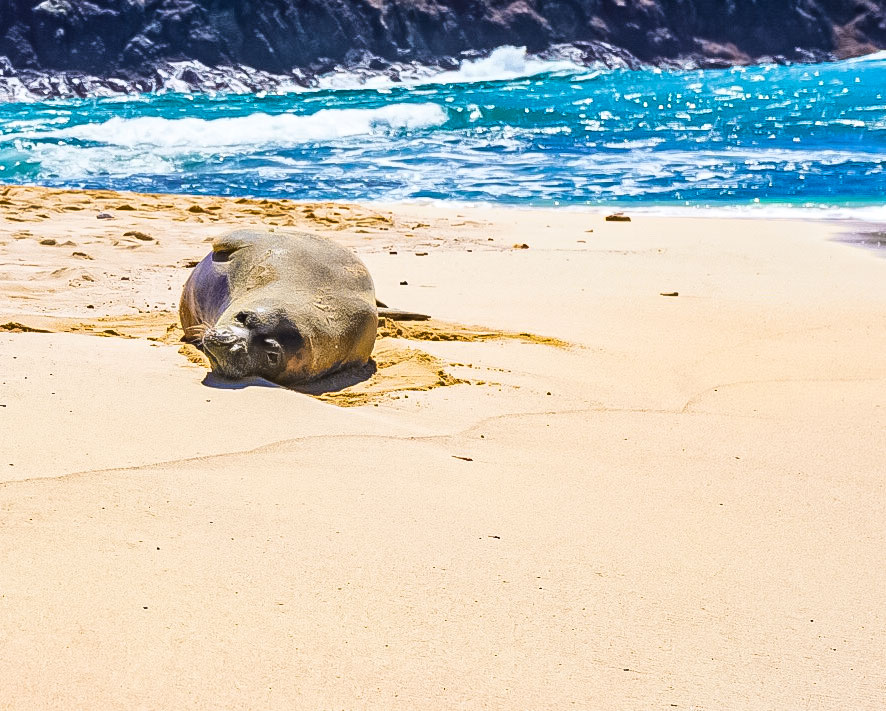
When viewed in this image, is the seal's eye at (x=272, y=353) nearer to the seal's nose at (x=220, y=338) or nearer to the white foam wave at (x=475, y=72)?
the seal's nose at (x=220, y=338)

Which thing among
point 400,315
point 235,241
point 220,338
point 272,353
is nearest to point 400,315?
point 400,315

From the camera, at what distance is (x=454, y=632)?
2.10 meters

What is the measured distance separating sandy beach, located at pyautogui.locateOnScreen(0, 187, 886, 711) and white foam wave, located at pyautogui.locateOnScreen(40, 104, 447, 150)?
52.3ft

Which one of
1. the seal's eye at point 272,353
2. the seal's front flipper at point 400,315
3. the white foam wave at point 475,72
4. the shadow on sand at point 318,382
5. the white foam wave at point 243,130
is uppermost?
the seal's eye at point 272,353

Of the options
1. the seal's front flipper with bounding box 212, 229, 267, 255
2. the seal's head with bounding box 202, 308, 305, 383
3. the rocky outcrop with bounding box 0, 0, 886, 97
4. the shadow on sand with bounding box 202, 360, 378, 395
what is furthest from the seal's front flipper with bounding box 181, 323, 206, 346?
the rocky outcrop with bounding box 0, 0, 886, 97

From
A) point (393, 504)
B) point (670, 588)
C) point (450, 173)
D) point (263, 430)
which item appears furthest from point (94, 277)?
point (450, 173)

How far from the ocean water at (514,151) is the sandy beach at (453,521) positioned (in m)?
8.40

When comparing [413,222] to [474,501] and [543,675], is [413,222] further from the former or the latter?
[543,675]

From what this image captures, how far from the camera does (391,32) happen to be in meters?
57.6

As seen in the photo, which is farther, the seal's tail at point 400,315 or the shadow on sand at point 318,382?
the seal's tail at point 400,315

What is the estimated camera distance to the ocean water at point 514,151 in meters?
14.0

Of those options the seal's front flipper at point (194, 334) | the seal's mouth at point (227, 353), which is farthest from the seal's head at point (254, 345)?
the seal's front flipper at point (194, 334)

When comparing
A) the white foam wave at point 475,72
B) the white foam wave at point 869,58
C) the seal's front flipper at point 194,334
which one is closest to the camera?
the seal's front flipper at point 194,334

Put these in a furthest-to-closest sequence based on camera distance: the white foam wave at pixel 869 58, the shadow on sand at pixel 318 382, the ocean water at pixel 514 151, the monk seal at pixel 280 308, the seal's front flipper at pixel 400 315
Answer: the white foam wave at pixel 869 58
the ocean water at pixel 514 151
the seal's front flipper at pixel 400 315
the monk seal at pixel 280 308
the shadow on sand at pixel 318 382
